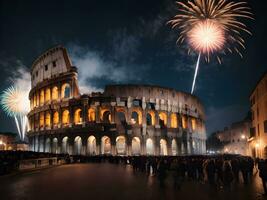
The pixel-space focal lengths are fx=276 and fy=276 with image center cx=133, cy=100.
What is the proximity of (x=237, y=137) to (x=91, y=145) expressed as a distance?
36.9 metres

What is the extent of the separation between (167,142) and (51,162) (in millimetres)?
23682

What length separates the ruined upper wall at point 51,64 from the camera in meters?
47.7

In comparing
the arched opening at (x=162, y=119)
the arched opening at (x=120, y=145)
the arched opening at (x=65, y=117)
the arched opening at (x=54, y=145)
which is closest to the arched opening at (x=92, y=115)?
the arched opening at (x=65, y=117)

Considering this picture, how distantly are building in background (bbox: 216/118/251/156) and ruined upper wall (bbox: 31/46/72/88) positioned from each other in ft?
126

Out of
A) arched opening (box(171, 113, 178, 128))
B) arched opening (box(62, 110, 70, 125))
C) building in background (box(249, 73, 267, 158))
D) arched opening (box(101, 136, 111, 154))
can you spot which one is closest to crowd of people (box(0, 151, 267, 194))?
building in background (box(249, 73, 267, 158))

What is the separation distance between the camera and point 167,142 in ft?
152

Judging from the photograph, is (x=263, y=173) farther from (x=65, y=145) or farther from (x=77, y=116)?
(x=65, y=145)

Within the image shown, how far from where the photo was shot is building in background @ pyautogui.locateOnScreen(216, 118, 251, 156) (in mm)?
58719

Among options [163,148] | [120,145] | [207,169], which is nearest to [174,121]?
[163,148]

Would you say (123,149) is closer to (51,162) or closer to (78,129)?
(78,129)

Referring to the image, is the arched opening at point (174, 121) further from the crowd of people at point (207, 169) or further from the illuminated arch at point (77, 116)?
the crowd of people at point (207, 169)

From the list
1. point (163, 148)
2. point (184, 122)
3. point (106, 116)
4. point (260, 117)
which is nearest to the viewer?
point (260, 117)

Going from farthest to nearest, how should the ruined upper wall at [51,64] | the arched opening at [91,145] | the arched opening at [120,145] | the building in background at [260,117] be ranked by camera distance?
1. the ruined upper wall at [51,64]
2. the arched opening at [120,145]
3. the arched opening at [91,145]
4. the building in background at [260,117]

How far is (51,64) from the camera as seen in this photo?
50.4 meters
